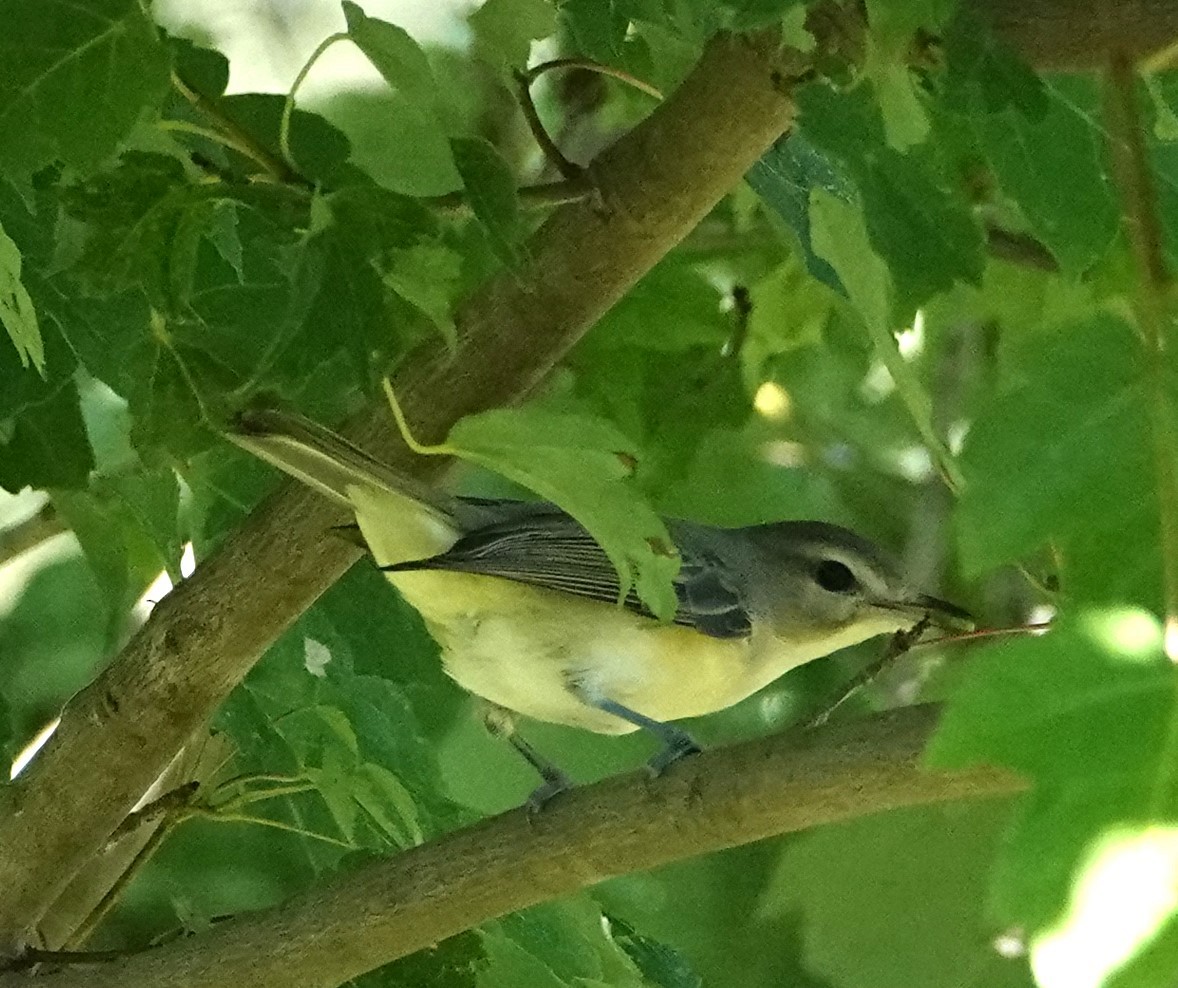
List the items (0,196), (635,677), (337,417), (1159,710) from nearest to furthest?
(1159,710) → (0,196) → (337,417) → (635,677)

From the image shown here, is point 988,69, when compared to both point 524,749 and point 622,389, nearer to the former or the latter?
point 622,389

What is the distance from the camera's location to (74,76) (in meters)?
0.63

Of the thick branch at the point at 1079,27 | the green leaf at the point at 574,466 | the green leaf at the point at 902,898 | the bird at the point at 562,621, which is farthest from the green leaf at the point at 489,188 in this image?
the green leaf at the point at 902,898

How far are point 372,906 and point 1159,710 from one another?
0.51m

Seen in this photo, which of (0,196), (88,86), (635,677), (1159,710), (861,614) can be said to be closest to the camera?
(1159,710)

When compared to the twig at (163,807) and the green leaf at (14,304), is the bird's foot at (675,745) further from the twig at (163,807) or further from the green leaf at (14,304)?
the green leaf at (14,304)

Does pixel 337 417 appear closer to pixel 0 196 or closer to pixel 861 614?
pixel 0 196

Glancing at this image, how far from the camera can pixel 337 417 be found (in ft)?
Answer: 3.12

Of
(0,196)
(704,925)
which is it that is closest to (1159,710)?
(0,196)

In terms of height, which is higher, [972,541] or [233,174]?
[233,174]

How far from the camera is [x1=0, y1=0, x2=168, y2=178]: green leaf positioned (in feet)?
2.06

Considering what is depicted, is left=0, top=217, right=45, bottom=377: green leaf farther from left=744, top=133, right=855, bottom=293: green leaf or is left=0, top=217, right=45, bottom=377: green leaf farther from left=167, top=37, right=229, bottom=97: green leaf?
left=744, top=133, right=855, bottom=293: green leaf

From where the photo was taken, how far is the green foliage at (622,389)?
1.46 feet

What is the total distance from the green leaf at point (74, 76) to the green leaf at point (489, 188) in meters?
0.13
